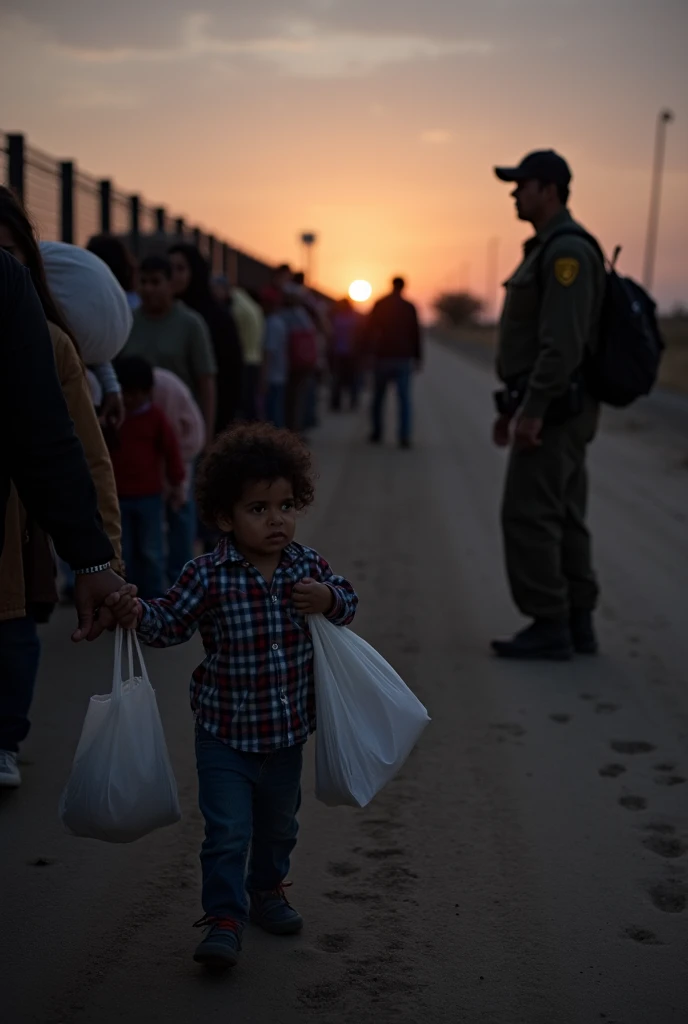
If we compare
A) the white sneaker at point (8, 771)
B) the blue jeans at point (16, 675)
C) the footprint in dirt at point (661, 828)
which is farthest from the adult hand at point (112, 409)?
the footprint in dirt at point (661, 828)

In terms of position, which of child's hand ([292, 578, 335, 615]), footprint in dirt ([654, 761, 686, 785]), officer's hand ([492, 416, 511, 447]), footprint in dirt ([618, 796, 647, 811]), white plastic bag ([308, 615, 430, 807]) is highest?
child's hand ([292, 578, 335, 615])

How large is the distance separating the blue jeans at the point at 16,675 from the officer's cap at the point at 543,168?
10.9 feet

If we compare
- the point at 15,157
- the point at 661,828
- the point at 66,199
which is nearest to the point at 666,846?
the point at 661,828

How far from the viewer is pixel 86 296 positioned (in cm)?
490

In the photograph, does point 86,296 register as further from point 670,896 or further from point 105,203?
point 105,203

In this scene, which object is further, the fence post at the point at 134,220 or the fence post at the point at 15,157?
the fence post at the point at 134,220

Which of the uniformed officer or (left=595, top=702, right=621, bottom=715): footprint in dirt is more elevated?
the uniformed officer

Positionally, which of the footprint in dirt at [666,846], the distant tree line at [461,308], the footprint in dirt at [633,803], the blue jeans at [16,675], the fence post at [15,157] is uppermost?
the fence post at [15,157]

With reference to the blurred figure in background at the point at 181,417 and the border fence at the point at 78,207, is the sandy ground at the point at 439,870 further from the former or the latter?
the border fence at the point at 78,207

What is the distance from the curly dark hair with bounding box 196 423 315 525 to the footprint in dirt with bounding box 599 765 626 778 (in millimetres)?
1980

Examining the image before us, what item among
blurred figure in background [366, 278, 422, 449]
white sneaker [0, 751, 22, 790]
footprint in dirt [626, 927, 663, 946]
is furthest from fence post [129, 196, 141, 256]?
footprint in dirt [626, 927, 663, 946]

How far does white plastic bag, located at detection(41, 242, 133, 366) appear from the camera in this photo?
489cm

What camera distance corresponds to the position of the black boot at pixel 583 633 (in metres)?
6.74

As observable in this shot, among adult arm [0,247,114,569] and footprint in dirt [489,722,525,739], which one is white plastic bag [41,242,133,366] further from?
footprint in dirt [489,722,525,739]
